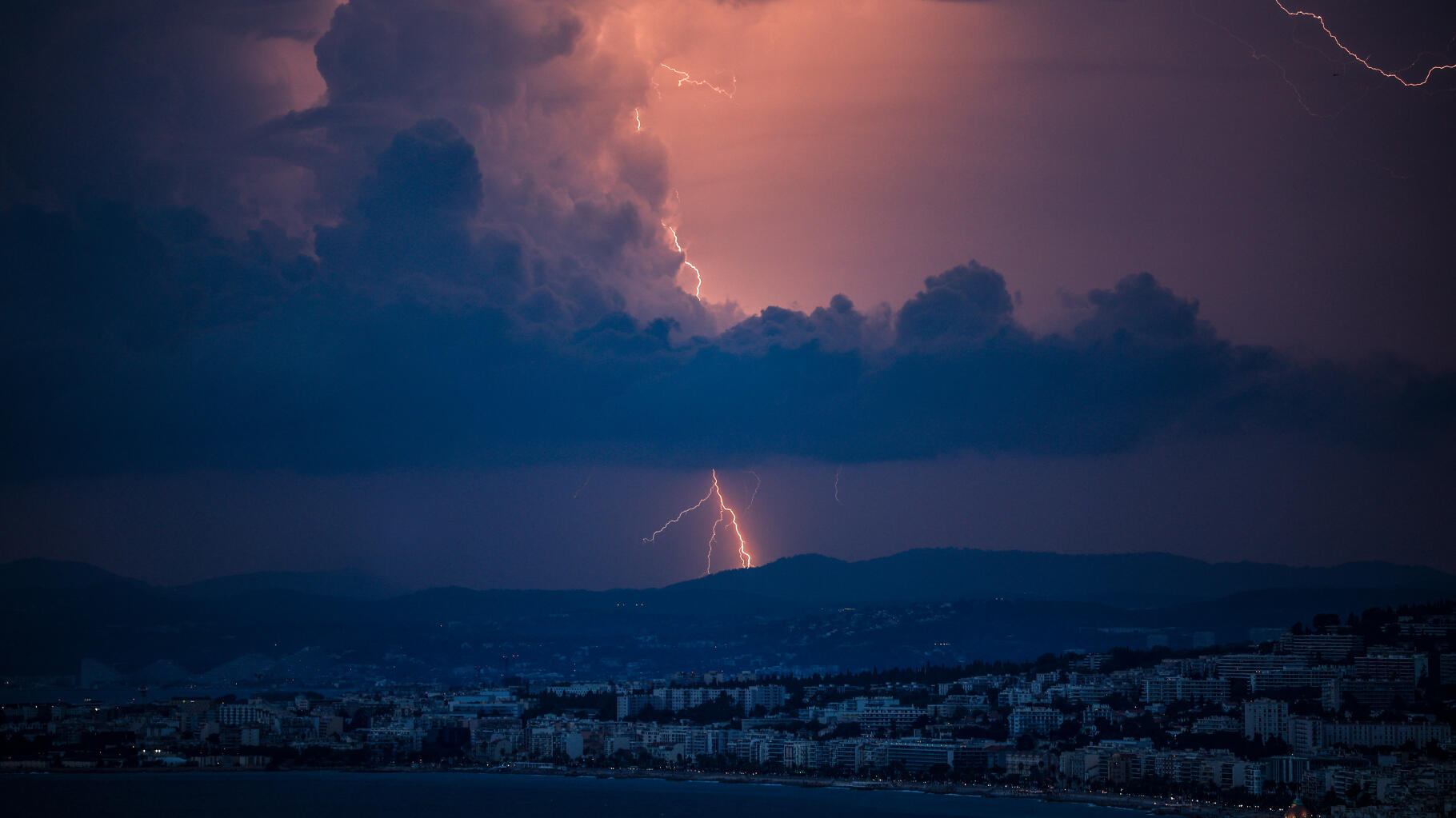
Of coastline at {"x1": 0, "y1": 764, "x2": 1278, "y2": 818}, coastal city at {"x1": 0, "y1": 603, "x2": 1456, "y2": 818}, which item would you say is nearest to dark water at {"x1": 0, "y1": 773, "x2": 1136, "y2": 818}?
coastline at {"x1": 0, "y1": 764, "x2": 1278, "y2": 818}

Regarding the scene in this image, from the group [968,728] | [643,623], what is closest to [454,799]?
[968,728]

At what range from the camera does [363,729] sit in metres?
71.6

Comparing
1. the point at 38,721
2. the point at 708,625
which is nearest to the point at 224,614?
the point at 708,625

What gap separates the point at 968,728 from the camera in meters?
59.1

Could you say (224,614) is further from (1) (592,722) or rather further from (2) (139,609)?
(1) (592,722)

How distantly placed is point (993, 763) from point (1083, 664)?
17099 millimetres

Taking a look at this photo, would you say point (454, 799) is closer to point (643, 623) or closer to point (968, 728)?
point (968, 728)

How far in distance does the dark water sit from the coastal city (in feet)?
7.56

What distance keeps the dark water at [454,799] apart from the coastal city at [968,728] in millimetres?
2305

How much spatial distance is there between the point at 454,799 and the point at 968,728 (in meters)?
17.9

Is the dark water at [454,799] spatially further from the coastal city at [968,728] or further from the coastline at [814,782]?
the coastal city at [968,728]

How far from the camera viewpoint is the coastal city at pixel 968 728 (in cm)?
4453

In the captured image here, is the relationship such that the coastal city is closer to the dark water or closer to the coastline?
the coastline

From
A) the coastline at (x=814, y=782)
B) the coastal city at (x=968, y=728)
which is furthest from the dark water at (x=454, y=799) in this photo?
the coastal city at (x=968, y=728)
